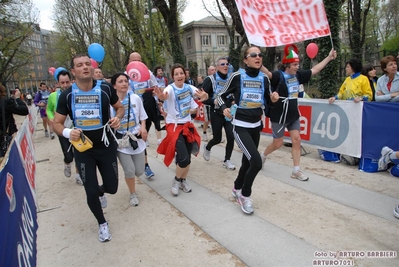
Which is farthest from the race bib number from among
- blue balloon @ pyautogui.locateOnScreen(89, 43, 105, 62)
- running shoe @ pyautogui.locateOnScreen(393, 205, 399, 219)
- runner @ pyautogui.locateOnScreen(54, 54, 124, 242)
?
running shoe @ pyautogui.locateOnScreen(393, 205, 399, 219)

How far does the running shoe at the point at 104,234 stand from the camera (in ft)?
11.0

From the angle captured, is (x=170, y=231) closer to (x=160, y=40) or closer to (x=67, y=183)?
(x=67, y=183)

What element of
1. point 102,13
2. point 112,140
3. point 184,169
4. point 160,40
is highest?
point 102,13

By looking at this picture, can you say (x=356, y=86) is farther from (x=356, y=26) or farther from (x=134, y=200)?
(x=356, y=26)

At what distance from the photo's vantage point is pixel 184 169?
14.4 ft

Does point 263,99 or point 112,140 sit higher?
point 263,99

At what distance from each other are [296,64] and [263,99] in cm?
131

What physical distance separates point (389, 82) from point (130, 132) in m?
4.54

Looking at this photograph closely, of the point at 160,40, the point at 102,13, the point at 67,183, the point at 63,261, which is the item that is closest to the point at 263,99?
the point at 63,261

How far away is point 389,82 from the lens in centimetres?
509

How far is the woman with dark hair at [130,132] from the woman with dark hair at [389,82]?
13.7 ft

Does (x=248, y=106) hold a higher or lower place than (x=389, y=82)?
lower

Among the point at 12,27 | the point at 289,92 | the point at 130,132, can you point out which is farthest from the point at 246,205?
the point at 12,27

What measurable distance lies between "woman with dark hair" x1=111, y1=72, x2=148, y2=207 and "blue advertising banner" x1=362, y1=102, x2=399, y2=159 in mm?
3977
